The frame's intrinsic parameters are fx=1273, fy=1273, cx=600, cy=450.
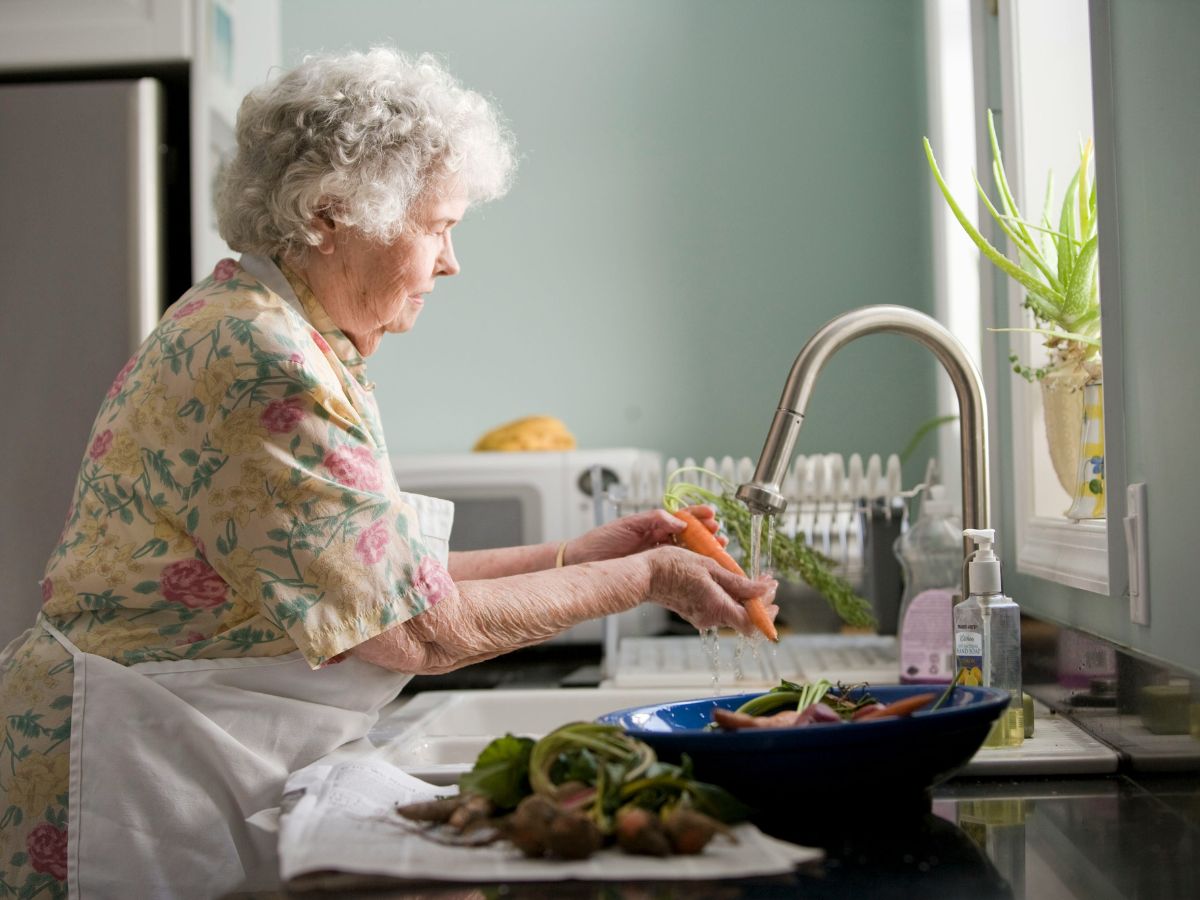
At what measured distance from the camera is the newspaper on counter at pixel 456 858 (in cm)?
66

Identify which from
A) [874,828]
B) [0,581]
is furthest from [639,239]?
[874,828]

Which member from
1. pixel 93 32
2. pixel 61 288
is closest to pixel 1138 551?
pixel 61 288

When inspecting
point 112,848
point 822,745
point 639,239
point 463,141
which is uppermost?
point 639,239

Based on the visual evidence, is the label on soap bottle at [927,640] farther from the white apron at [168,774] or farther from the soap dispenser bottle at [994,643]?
the white apron at [168,774]

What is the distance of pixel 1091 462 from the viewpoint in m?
1.45

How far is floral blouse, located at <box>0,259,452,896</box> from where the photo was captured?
3.26 ft

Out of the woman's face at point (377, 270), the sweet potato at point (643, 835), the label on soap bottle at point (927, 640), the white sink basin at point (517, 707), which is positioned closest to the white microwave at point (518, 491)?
the white sink basin at point (517, 707)

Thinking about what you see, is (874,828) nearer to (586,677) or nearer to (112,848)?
(112,848)

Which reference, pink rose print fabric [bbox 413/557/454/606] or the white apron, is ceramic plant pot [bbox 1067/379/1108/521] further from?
the white apron

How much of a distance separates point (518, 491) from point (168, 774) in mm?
1169

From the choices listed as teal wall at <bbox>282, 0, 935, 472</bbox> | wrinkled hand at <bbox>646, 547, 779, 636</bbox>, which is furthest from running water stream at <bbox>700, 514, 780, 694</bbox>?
teal wall at <bbox>282, 0, 935, 472</bbox>

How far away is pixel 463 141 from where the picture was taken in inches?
49.8

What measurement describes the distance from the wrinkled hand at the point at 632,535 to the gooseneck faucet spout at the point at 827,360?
0.29 metres

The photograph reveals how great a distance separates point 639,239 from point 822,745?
7.00 feet
